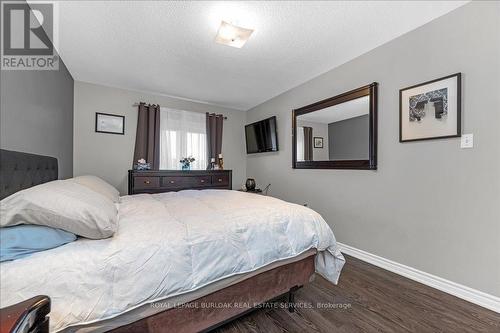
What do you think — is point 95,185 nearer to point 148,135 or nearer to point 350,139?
point 148,135

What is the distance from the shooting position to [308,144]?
3.31m

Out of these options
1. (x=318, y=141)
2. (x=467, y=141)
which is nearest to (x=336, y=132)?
(x=318, y=141)

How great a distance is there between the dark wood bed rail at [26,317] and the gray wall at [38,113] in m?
1.30

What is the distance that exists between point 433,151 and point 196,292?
2268 mm

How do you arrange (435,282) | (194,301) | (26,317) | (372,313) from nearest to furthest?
(26,317) < (194,301) < (372,313) < (435,282)

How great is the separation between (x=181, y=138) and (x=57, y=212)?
3143 millimetres

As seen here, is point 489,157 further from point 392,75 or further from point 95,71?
point 95,71

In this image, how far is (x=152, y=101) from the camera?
3.80 meters

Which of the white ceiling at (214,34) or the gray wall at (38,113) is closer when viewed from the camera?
the gray wall at (38,113)

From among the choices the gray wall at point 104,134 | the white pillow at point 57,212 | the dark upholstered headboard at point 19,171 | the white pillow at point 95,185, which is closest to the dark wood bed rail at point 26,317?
the white pillow at point 57,212

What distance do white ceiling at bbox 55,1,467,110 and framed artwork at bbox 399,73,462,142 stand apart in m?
0.61

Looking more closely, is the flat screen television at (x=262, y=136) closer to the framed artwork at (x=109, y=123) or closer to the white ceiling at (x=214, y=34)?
the white ceiling at (x=214, y=34)

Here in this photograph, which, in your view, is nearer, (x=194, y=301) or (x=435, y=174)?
(x=194, y=301)

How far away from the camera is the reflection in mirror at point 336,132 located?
2557 mm
